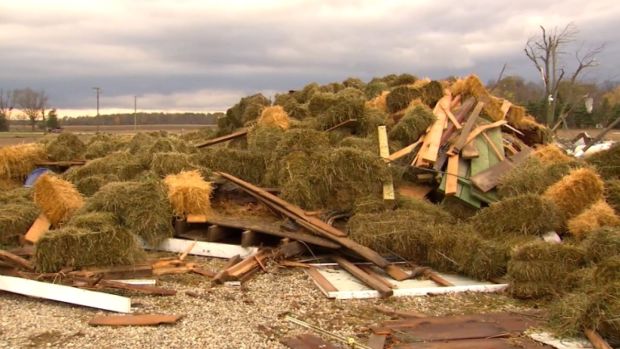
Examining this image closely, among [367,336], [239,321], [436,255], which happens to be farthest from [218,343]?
[436,255]

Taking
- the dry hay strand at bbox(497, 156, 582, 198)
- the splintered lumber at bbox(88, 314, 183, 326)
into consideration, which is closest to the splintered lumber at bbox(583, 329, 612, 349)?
the dry hay strand at bbox(497, 156, 582, 198)

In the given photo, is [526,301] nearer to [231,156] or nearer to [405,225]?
[405,225]

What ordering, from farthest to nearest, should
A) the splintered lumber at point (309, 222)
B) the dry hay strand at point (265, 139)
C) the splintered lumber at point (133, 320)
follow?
1. the dry hay strand at point (265, 139)
2. the splintered lumber at point (309, 222)
3. the splintered lumber at point (133, 320)

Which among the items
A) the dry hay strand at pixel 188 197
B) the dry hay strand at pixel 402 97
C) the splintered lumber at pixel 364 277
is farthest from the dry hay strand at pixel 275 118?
the splintered lumber at pixel 364 277

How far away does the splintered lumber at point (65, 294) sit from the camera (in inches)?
247

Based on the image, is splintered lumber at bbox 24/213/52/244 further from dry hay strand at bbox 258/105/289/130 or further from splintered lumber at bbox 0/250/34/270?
dry hay strand at bbox 258/105/289/130

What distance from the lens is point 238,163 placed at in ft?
34.5

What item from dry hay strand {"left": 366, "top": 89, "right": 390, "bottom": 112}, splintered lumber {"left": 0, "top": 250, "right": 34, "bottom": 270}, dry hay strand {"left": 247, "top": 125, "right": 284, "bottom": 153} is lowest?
splintered lumber {"left": 0, "top": 250, "right": 34, "bottom": 270}

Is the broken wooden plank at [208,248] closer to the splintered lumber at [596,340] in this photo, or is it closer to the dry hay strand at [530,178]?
the dry hay strand at [530,178]

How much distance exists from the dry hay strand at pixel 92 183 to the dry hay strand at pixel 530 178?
6.64 meters

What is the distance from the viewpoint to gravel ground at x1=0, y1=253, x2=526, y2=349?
5.48 metres

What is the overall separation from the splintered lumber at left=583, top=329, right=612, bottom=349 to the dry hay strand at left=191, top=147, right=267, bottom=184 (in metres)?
6.22

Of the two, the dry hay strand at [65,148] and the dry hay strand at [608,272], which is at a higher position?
the dry hay strand at [65,148]

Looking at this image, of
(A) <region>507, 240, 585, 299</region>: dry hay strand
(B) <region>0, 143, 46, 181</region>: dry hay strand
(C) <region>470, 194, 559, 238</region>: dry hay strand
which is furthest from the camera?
(B) <region>0, 143, 46, 181</region>: dry hay strand
